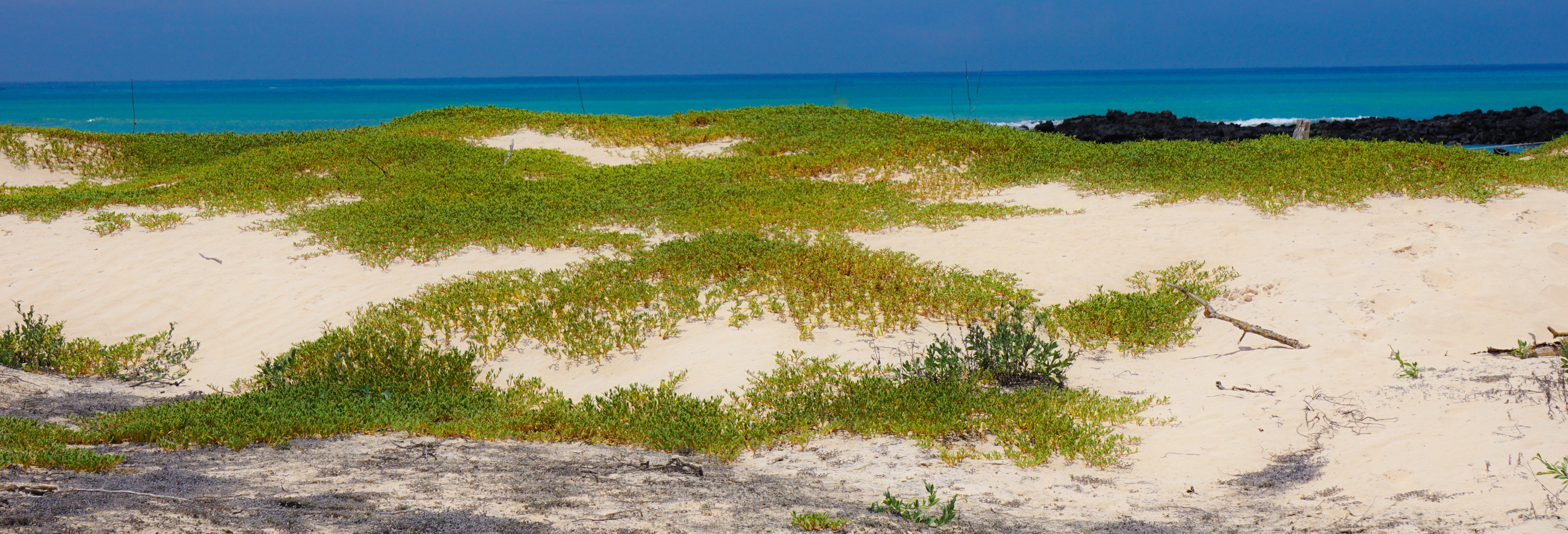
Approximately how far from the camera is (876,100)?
89.0 m

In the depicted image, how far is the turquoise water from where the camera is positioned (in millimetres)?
62219

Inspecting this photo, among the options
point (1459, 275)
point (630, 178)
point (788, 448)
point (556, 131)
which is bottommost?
point (788, 448)

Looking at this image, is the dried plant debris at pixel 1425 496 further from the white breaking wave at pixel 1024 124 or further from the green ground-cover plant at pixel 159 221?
the white breaking wave at pixel 1024 124

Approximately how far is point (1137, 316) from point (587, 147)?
1882cm

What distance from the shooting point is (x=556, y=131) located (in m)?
26.3

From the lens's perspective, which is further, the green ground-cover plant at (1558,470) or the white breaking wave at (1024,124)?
the white breaking wave at (1024,124)

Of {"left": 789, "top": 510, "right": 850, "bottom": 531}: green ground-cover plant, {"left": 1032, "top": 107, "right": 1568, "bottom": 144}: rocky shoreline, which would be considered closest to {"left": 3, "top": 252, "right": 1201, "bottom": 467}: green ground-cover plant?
{"left": 789, "top": 510, "right": 850, "bottom": 531}: green ground-cover plant

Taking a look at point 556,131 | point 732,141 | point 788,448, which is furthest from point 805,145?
point 788,448

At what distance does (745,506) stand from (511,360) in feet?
15.5

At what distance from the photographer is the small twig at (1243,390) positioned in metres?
6.96

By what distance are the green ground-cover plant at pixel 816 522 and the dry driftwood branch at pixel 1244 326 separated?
5.97m

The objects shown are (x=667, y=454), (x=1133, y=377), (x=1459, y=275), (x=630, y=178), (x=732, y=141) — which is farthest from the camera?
(x=732, y=141)

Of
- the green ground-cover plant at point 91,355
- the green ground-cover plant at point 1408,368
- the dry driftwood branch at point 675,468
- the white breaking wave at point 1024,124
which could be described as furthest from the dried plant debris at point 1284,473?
the white breaking wave at point 1024,124

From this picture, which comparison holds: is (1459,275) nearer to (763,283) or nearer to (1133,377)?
(1133,377)
